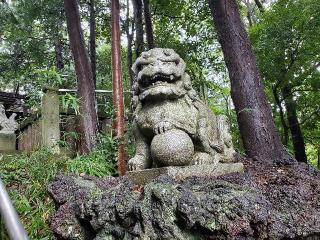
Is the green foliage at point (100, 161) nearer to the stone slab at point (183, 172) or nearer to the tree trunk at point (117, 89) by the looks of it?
the tree trunk at point (117, 89)

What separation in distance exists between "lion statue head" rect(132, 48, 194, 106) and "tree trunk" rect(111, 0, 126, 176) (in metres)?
1.13

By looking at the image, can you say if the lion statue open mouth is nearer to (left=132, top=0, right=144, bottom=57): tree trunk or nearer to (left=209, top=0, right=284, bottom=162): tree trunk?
(left=209, top=0, right=284, bottom=162): tree trunk

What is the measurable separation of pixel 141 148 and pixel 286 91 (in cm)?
840

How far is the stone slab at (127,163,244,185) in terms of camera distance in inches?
124

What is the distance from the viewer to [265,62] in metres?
9.40

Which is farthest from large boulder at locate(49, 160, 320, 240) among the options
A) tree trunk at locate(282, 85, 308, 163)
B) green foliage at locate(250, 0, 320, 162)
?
tree trunk at locate(282, 85, 308, 163)

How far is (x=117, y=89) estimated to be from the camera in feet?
16.0

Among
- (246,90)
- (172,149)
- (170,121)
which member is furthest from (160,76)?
(246,90)

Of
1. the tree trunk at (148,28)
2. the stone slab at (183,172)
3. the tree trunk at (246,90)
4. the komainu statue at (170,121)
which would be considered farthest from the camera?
the tree trunk at (148,28)

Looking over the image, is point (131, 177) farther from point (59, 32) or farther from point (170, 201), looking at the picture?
point (59, 32)

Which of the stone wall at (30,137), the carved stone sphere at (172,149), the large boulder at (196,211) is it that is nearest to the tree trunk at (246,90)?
the carved stone sphere at (172,149)

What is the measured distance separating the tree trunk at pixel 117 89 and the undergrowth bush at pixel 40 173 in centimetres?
17

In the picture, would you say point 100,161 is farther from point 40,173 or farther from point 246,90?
point 246,90

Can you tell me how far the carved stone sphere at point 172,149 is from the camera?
10.6 feet
